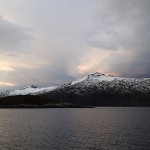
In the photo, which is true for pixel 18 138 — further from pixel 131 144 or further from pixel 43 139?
pixel 131 144

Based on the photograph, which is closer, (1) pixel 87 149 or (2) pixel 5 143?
(1) pixel 87 149

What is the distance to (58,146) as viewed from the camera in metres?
64.0

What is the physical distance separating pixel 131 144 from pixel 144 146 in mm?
3460

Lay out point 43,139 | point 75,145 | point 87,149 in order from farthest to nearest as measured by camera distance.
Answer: point 43,139 → point 75,145 → point 87,149

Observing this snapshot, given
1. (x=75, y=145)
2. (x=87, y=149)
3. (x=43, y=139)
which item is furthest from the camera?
(x=43, y=139)

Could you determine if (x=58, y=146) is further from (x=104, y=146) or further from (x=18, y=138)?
(x=18, y=138)

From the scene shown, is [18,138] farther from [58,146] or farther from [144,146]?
[144,146]

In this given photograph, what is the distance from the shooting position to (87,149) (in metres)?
60.2

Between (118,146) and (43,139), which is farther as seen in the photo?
(43,139)

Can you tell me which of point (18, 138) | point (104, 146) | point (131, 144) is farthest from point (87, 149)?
point (18, 138)

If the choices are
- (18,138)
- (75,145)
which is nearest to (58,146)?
(75,145)

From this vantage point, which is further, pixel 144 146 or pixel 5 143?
pixel 5 143

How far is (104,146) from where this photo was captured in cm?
6334

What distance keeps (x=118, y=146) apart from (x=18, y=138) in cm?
2583
